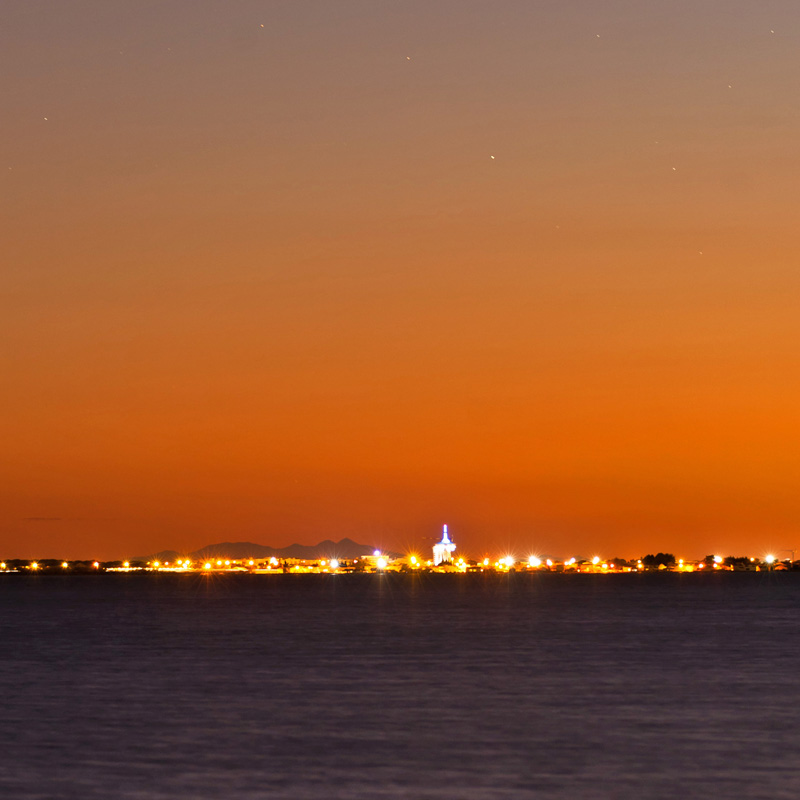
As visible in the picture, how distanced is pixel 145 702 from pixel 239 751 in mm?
14670

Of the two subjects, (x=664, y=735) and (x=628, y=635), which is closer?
(x=664, y=735)

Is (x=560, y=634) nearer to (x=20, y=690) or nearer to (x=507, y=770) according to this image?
(x=20, y=690)

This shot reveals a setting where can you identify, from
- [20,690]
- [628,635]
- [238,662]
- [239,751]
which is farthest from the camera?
[628,635]

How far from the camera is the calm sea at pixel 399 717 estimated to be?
1416 inches

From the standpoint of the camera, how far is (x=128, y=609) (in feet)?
574

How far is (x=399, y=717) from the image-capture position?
161 ft

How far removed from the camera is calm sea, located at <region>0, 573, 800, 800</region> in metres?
36.0

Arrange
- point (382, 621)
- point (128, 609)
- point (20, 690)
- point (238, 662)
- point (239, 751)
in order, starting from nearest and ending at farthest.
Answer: point (239, 751) < point (20, 690) < point (238, 662) < point (382, 621) < point (128, 609)

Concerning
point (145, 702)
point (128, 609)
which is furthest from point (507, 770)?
point (128, 609)

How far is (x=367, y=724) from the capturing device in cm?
4722

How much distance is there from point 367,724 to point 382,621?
84695mm

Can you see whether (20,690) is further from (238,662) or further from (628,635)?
(628,635)

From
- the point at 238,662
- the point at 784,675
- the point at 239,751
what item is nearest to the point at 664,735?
the point at 239,751

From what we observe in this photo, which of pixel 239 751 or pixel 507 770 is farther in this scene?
pixel 239 751
